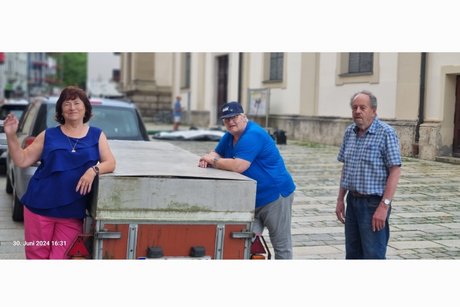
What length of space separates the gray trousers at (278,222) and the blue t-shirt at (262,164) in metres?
0.05

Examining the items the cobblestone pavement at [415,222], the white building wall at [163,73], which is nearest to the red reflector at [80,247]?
the cobblestone pavement at [415,222]

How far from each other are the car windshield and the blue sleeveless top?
10.2 ft

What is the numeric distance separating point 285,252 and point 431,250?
1.41 metres

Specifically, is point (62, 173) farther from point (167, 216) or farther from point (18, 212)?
point (18, 212)

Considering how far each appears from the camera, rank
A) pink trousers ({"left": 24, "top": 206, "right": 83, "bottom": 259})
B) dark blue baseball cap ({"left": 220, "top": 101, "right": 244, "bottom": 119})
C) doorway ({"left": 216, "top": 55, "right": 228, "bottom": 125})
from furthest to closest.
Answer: doorway ({"left": 216, "top": 55, "right": 228, "bottom": 125}) → dark blue baseball cap ({"left": 220, "top": 101, "right": 244, "bottom": 119}) → pink trousers ({"left": 24, "top": 206, "right": 83, "bottom": 259})

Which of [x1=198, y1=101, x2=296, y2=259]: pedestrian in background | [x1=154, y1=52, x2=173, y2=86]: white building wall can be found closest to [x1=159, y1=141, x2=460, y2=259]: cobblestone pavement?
[x1=198, y1=101, x2=296, y2=259]: pedestrian in background

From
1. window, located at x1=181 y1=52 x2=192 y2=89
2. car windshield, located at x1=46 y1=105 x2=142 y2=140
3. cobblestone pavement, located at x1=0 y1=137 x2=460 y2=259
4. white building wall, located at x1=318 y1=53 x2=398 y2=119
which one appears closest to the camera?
cobblestone pavement, located at x1=0 y1=137 x2=460 y2=259

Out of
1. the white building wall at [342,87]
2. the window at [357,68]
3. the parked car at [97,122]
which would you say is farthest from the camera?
the window at [357,68]

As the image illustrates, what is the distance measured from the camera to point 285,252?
444 centimetres

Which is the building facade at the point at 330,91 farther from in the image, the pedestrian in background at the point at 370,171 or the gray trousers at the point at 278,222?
the gray trousers at the point at 278,222

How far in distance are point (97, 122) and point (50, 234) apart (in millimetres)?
3288

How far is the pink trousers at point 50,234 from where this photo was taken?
12.4 feet

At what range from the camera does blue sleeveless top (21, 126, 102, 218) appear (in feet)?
12.0

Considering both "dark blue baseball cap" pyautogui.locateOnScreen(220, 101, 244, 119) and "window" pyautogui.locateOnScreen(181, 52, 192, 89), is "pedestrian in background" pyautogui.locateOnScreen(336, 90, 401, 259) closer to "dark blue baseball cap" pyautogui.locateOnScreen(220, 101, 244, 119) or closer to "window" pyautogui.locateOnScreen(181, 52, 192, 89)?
"dark blue baseball cap" pyautogui.locateOnScreen(220, 101, 244, 119)
